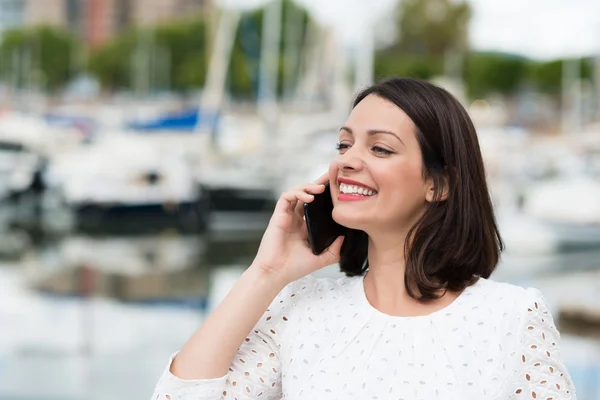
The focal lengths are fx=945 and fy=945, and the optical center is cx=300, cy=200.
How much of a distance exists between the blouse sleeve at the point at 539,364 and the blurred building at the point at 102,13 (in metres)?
99.3

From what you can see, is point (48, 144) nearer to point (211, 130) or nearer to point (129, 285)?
point (211, 130)

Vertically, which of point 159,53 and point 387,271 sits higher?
point 159,53

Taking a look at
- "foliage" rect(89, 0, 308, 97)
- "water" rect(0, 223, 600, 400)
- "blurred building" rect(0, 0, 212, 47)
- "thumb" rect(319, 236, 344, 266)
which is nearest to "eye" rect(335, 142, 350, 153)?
"thumb" rect(319, 236, 344, 266)

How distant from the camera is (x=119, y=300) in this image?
9.59m

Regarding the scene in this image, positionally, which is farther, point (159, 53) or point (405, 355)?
point (159, 53)

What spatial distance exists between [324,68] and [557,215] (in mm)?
18252

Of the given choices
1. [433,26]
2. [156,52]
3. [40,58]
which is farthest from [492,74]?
[40,58]

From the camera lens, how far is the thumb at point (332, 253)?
7.07 ft

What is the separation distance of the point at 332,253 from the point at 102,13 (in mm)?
107211

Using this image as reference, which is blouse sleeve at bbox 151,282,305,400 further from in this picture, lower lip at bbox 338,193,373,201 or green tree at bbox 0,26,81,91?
green tree at bbox 0,26,81,91

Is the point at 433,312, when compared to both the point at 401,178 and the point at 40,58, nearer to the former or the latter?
the point at 401,178

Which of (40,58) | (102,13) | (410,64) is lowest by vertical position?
(410,64)

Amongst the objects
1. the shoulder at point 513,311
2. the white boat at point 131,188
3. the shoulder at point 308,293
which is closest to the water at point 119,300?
the white boat at point 131,188

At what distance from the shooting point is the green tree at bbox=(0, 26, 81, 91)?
87875 millimetres
